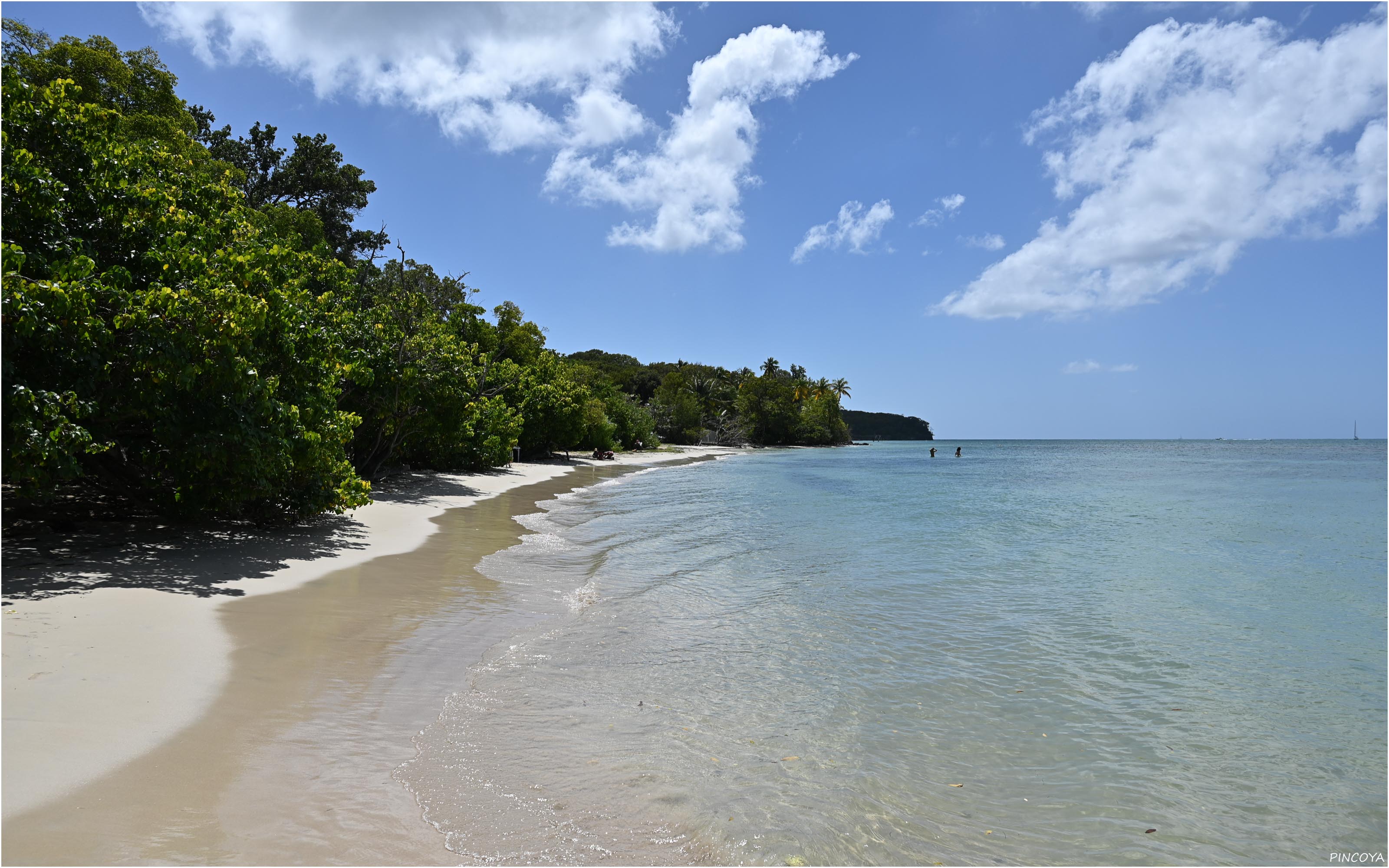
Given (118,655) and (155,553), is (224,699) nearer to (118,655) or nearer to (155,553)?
(118,655)

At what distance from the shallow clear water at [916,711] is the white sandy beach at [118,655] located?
1840mm

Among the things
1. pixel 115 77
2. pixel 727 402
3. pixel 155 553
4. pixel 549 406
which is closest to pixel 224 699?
pixel 155 553

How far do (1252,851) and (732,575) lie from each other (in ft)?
26.0

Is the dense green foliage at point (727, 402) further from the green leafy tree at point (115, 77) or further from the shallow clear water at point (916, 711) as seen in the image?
the shallow clear water at point (916, 711)

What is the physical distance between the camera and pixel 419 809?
396cm

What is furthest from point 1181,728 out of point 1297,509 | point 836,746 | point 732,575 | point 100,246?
point 1297,509

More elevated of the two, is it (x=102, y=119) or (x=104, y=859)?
(x=102, y=119)

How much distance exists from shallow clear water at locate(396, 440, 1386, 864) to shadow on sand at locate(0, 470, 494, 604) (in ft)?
10.7

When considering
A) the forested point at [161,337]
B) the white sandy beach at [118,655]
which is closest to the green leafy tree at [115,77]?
the forested point at [161,337]

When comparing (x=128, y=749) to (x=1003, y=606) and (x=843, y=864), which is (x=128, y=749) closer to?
(x=843, y=864)

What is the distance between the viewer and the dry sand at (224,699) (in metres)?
3.53

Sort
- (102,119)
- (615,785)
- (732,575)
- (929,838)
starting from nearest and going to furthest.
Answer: (929,838) < (615,785) < (102,119) < (732,575)

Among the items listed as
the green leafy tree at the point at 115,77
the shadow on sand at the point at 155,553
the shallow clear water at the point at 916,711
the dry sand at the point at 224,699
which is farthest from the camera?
the green leafy tree at the point at 115,77

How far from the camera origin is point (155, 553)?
32.3 feet
